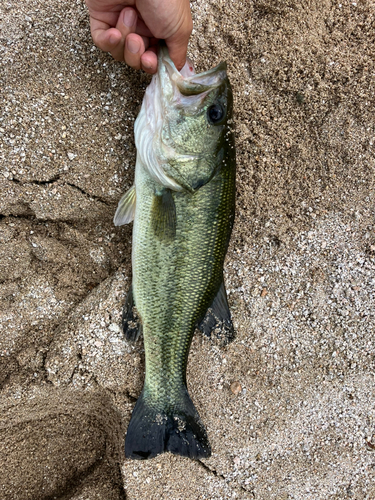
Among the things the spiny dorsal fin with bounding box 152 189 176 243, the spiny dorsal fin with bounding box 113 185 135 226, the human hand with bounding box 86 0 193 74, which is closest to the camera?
the human hand with bounding box 86 0 193 74

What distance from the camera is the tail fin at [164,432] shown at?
2.40 metres

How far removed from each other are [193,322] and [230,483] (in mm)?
1334

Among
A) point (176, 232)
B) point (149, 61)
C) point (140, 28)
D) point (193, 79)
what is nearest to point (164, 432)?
point (176, 232)

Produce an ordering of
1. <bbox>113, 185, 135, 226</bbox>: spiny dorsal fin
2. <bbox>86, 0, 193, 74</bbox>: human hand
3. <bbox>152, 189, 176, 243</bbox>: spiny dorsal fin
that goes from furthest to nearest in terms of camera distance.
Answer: <bbox>113, 185, 135, 226</bbox>: spiny dorsal fin
<bbox>152, 189, 176, 243</bbox>: spiny dorsal fin
<bbox>86, 0, 193, 74</bbox>: human hand

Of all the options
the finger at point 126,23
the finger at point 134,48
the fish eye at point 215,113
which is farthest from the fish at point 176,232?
the finger at point 126,23

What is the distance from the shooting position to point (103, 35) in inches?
90.6

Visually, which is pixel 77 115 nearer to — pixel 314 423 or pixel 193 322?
pixel 193 322

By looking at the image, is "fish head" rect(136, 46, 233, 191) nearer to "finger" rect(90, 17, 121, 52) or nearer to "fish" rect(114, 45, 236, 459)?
"fish" rect(114, 45, 236, 459)

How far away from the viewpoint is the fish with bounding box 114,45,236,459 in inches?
88.5

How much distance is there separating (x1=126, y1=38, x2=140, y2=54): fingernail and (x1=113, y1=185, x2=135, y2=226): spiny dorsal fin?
33.3 inches

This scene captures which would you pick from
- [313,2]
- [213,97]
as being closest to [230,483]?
[213,97]

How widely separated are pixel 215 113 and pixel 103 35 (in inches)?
35.4

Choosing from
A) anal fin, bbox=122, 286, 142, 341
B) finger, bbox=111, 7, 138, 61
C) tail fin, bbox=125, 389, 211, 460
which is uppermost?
finger, bbox=111, 7, 138, 61

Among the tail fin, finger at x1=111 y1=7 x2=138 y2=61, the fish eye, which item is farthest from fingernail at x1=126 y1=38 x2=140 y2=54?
the tail fin
